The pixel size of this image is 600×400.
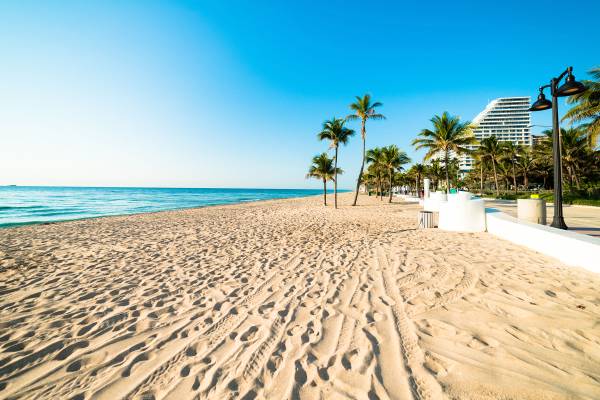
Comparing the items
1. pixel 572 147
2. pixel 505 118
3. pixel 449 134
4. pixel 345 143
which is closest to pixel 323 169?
pixel 345 143

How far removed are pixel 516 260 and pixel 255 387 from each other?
5.79 metres

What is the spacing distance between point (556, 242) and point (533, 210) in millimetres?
2939

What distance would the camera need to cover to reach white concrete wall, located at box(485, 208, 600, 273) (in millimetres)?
4262

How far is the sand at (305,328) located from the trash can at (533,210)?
8.58 feet

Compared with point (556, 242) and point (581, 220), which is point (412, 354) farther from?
point (581, 220)

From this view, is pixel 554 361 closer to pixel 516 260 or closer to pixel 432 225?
pixel 516 260

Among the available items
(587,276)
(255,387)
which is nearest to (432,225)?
(587,276)

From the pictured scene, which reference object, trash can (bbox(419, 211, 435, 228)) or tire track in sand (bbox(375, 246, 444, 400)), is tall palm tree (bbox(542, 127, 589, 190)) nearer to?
trash can (bbox(419, 211, 435, 228))

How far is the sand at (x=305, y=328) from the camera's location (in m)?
1.99

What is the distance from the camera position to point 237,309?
→ 3305mm

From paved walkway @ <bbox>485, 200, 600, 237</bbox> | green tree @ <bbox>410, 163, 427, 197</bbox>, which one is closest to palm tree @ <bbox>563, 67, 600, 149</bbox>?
paved walkway @ <bbox>485, 200, 600, 237</bbox>

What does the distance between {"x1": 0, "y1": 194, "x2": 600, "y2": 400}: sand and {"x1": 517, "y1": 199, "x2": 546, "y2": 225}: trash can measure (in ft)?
8.58

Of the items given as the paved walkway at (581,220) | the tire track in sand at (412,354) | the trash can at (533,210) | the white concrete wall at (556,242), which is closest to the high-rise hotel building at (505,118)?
the paved walkway at (581,220)

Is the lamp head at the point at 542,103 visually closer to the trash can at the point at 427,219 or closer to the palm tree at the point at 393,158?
the trash can at the point at 427,219
